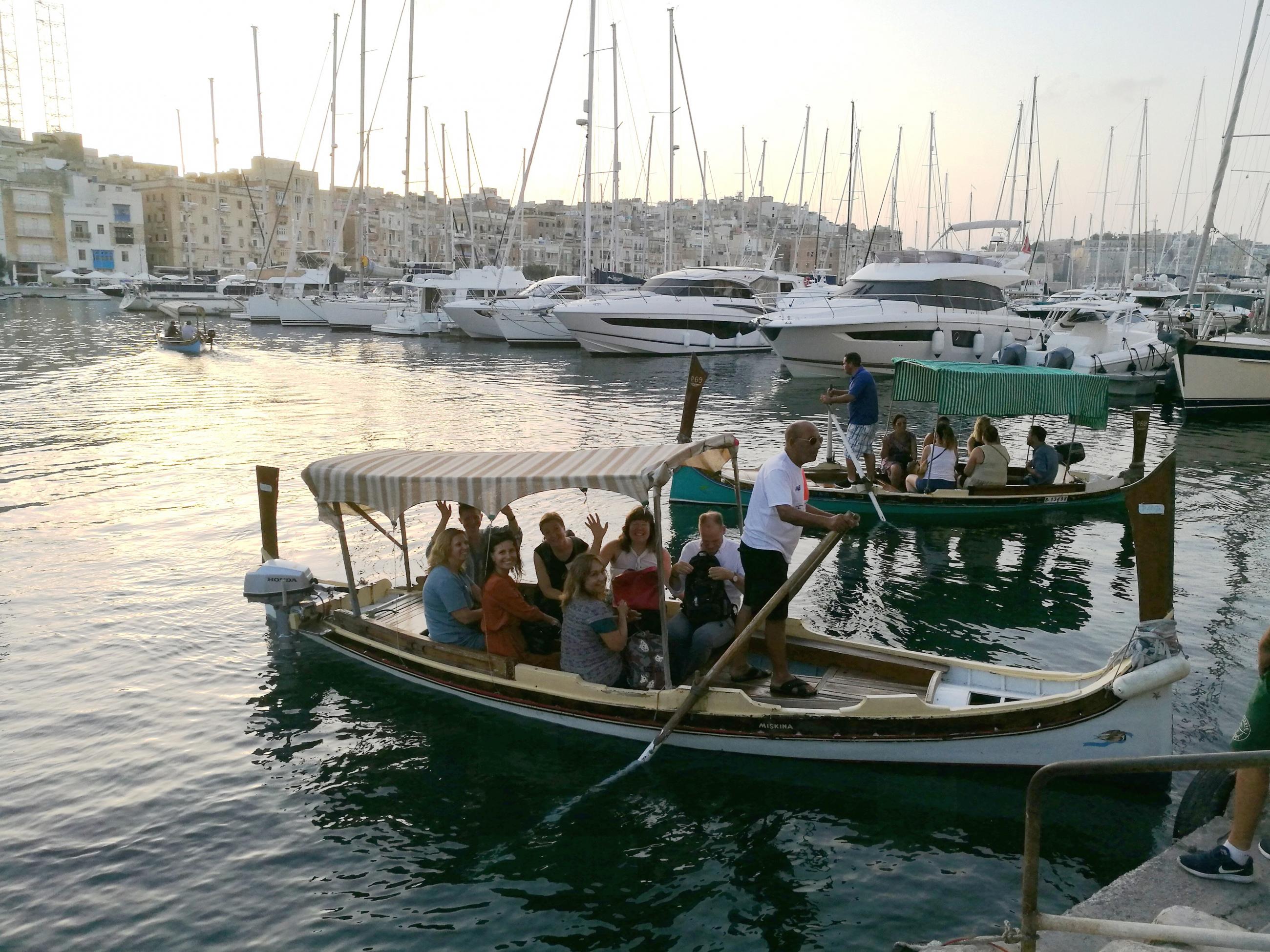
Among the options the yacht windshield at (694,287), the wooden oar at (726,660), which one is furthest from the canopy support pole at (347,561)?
the yacht windshield at (694,287)

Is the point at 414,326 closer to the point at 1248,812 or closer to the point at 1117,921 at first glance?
the point at 1248,812

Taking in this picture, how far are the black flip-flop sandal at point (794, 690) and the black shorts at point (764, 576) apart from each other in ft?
1.90

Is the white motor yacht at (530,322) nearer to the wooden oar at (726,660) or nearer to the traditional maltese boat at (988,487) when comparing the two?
the traditional maltese boat at (988,487)

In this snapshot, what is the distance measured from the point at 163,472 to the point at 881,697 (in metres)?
16.7

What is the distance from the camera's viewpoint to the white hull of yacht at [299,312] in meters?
63.2

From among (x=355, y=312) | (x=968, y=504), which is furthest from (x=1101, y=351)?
(x=355, y=312)

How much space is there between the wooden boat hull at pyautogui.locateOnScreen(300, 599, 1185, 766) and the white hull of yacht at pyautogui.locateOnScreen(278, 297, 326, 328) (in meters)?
59.6

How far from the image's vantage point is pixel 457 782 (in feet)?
25.0

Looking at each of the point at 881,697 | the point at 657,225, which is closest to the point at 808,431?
the point at 881,697

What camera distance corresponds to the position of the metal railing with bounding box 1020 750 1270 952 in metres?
3.41

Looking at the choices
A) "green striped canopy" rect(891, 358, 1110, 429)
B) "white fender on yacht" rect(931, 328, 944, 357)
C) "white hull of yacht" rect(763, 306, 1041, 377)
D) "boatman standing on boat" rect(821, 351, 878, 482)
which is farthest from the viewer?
"white hull of yacht" rect(763, 306, 1041, 377)

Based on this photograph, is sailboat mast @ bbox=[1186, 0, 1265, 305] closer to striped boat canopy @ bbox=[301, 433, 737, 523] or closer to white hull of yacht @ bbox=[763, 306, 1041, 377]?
white hull of yacht @ bbox=[763, 306, 1041, 377]

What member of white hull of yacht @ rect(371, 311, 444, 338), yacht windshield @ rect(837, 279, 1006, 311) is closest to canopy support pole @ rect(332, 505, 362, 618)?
yacht windshield @ rect(837, 279, 1006, 311)

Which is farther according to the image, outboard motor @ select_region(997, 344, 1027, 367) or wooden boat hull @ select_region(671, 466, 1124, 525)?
outboard motor @ select_region(997, 344, 1027, 367)
